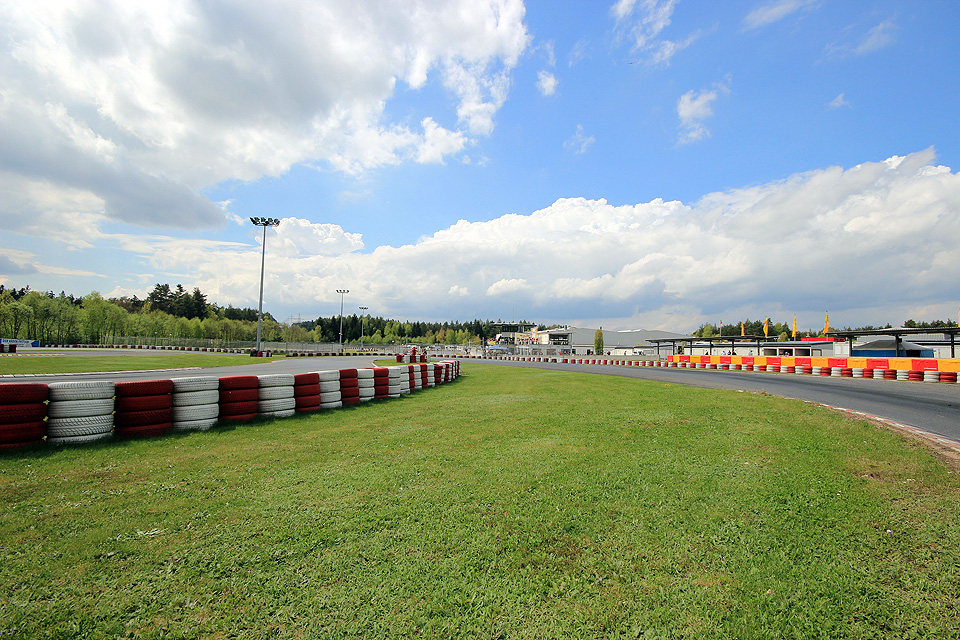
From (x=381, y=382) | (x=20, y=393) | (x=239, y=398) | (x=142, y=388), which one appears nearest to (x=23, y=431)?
(x=20, y=393)

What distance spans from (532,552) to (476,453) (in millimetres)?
2963

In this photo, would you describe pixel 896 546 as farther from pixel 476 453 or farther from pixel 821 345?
pixel 821 345

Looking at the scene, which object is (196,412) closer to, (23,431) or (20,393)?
(23,431)

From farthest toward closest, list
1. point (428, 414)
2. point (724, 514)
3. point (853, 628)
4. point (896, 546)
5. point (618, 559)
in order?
point (428, 414) → point (724, 514) → point (896, 546) → point (618, 559) → point (853, 628)

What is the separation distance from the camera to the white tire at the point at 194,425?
795cm

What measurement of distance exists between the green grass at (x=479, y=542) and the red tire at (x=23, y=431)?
491 millimetres

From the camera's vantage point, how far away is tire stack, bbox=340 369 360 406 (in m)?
11.4

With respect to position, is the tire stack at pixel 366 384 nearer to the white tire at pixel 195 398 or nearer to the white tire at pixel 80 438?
the white tire at pixel 195 398

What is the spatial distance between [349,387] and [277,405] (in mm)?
2293

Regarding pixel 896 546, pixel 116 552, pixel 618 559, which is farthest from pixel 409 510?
pixel 896 546

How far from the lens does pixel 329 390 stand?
10.9 meters

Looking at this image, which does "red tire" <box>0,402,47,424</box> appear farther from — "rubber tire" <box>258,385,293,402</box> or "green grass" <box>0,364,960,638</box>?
"rubber tire" <box>258,385,293,402</box>

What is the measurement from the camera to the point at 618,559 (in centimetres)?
342

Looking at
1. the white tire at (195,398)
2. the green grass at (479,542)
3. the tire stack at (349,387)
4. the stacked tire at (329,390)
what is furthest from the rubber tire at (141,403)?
the tire stack at (349,387)
